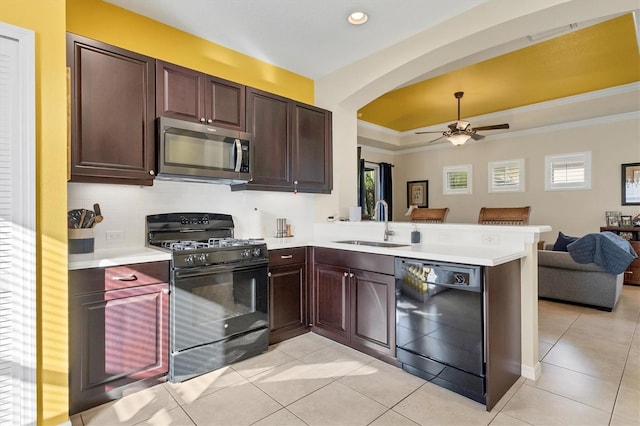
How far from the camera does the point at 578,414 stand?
195 cm

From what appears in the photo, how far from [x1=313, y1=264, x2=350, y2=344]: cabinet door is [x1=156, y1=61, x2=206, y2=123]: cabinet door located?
172 cm

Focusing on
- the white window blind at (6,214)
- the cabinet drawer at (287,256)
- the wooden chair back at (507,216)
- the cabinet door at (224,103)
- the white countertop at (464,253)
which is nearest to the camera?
the white window blind at (6,214)

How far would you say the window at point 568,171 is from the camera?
18.7 ft

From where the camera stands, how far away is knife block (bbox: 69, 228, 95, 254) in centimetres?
221

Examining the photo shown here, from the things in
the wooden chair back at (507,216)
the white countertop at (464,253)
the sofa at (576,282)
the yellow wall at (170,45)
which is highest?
Result: the yellow wall at (170,45)

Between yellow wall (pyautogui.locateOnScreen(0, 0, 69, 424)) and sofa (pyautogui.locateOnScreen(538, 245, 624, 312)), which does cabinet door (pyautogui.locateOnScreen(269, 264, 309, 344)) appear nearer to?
yellow wall (pyautogui.locateOnScreen(0, 0, 69, 424))

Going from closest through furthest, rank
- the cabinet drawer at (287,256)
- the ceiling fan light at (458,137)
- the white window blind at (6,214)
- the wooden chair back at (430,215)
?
1. the white window blind at (6,214)
2. the cabinet drawer at (287,256)
3. the ceiling fan light at (458,137)
4. the wooden chair back at (430,215)

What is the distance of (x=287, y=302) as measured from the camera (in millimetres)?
3078

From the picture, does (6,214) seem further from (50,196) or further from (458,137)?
(458,137)

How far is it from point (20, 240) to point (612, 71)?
6.20 metres

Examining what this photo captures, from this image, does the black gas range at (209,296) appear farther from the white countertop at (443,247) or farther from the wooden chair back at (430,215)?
the wooden chair back at (430,215)

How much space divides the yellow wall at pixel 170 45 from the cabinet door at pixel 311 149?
41 centimetres

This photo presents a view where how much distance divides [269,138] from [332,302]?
166 centimetres

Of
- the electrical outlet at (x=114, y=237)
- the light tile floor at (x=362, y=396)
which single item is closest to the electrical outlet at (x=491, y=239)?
the light tile floor at (x=362, y=396)
